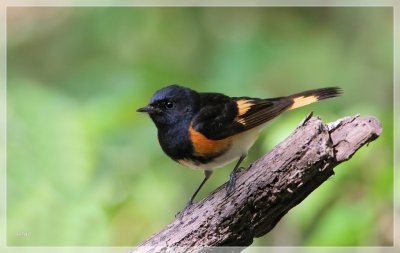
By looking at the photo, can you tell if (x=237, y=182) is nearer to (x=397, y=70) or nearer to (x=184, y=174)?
(x=184, y=174)

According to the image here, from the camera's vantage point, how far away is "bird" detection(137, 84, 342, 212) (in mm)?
2607

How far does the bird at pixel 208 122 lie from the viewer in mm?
2607

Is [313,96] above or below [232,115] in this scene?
below

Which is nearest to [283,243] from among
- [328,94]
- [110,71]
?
[328,94]

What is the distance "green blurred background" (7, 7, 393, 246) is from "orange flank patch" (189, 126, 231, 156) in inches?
8.9

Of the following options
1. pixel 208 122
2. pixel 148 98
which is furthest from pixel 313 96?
pixel 148 98

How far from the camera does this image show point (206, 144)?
258 centimetres

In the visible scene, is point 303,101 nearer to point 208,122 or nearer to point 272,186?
point 208,122

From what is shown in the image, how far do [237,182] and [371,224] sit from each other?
0.81 meters

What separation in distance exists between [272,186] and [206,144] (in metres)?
0.60

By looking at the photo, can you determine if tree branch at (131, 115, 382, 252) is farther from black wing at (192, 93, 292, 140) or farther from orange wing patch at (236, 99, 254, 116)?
orange wing patch at (236, 99, 254, 116)

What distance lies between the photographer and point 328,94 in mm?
2758

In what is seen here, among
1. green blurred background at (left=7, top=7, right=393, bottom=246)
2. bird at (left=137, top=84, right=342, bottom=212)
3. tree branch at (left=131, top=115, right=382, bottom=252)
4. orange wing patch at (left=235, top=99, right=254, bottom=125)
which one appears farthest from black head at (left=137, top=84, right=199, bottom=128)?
tree branch at (left=131, top=115, right=382, bottom=252)

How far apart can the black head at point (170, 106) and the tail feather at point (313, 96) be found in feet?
1.55
